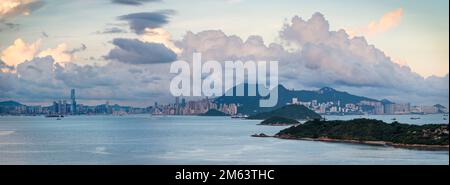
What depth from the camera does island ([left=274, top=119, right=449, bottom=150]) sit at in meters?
46.6

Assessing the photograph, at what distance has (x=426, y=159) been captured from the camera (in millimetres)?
36188

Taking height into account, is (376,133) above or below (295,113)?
Result: below

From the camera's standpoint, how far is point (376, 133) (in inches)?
2095

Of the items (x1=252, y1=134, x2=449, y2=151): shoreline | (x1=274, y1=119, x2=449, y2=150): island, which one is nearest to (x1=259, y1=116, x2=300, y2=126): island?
(x1=274, y1=119, x2=449, y2=150): island

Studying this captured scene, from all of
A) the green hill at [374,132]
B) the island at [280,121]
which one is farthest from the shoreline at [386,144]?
the island at [280,121]

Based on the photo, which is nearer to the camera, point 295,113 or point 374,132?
point 374,132

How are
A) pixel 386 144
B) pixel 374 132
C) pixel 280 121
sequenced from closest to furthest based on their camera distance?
1. pixel 386 144
2. pixel 374 132
3. pixel 280 121

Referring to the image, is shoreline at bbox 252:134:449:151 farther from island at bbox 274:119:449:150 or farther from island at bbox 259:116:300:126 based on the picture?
island at bbox 259:116:300:126

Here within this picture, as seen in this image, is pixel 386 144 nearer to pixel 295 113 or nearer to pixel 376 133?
pixel 376 133

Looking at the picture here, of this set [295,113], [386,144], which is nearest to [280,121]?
[295,113]
